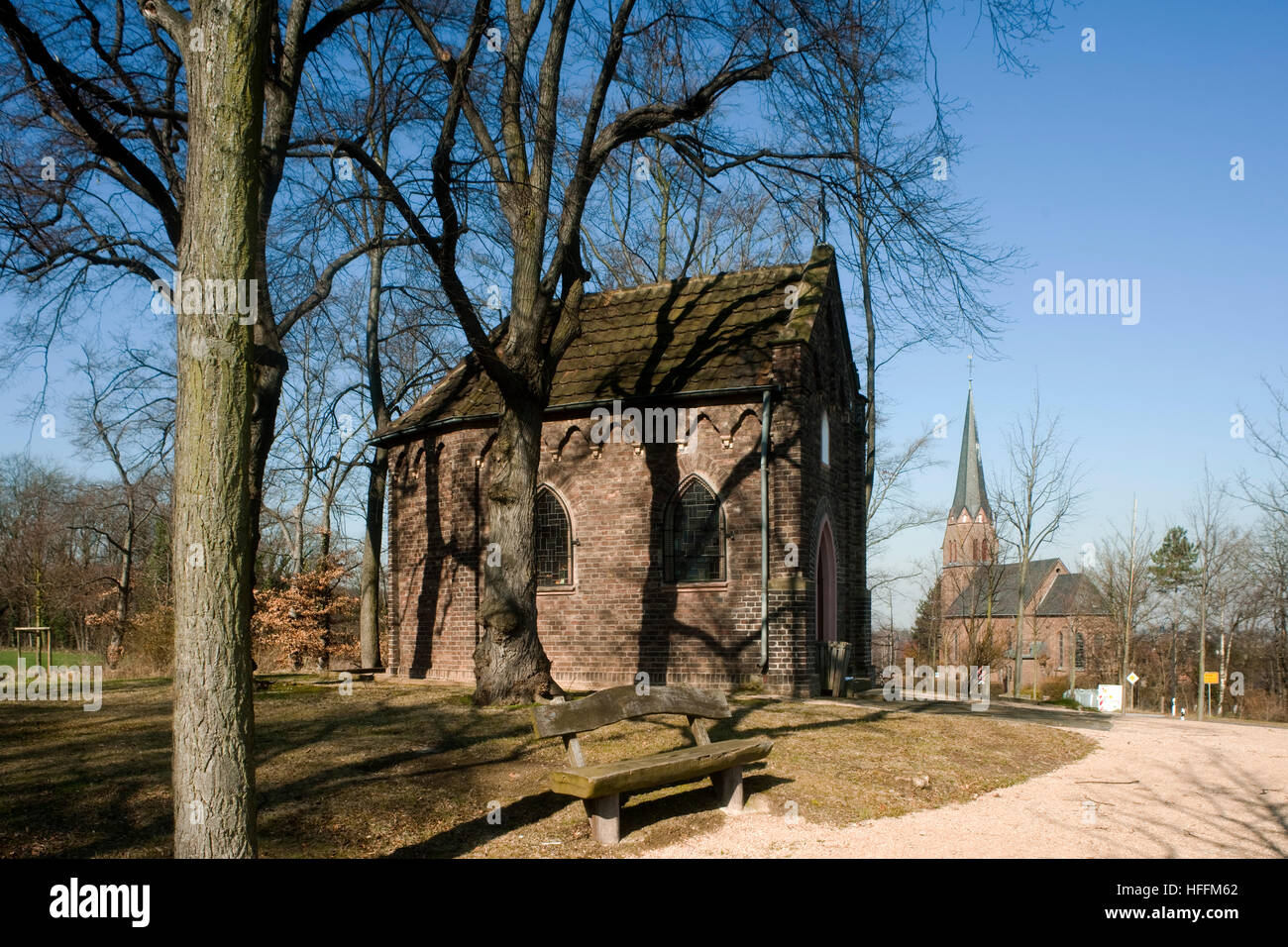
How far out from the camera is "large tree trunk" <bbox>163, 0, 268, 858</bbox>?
16.6 ft

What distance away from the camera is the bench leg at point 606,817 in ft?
23.2

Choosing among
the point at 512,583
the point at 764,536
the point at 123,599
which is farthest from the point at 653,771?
the point at 123,599

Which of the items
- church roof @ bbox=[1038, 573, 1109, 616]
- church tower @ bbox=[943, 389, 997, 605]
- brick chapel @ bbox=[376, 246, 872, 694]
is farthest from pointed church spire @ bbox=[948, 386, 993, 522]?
brick chapel @ bbox=[376, 246, 872, 694]

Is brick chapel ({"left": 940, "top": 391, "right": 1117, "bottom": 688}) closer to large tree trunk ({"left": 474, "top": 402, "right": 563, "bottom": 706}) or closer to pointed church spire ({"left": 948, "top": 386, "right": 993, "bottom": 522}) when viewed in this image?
pointed church spire ({"left": 948, "top": 386, "right": 993, "bottom": 522})

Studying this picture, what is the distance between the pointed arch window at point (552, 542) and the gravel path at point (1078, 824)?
9997mm

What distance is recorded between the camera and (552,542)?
18.5 metres

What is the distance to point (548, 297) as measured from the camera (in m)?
13.0

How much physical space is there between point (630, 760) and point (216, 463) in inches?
159

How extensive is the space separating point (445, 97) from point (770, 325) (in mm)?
7477

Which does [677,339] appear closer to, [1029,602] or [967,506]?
[967,506]

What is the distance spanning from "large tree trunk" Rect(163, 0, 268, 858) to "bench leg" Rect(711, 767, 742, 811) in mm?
4222

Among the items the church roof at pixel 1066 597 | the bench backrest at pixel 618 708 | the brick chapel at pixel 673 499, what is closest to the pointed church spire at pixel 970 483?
the church roof at pixel 1066 597
